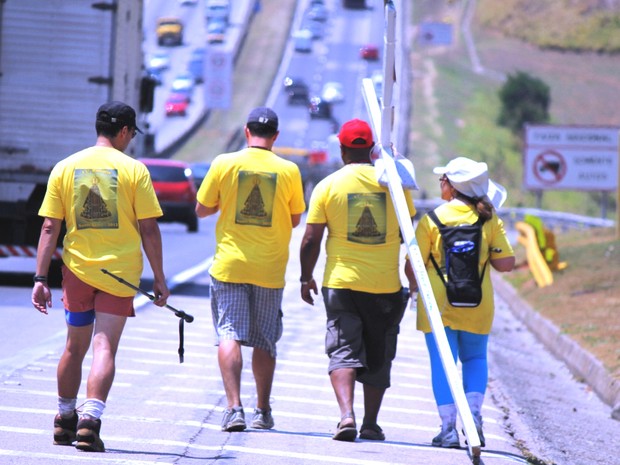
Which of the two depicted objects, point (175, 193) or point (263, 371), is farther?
point (175, 193)

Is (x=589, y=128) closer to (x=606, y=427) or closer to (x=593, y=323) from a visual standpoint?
(x=593, y=323)

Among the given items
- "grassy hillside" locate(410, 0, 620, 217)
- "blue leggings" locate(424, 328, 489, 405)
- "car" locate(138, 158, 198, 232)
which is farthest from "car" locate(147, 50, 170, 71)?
"blue leggings" locate(424, 328, 489, 405)

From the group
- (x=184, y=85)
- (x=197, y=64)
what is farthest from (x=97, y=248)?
(x=197, y=64)

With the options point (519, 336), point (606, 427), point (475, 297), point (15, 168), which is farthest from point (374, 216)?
point (15, 168)

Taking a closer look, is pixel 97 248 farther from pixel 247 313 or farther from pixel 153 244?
pixel 247 313

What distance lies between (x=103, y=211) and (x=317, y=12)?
89.4 metres

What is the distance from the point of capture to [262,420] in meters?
9.08

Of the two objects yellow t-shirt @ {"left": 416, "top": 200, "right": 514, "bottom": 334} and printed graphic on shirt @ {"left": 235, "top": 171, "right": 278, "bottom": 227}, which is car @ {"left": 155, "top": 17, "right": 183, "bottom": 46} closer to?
printed graphic on shirt @ {"left": 235, "top": 171, "right": 278, "bottom": 227}

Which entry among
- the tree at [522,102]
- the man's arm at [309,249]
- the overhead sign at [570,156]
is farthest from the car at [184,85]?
the man's arm at [309,249]

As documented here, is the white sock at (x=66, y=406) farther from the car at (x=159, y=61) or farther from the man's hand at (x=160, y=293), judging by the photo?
the car at (x=159, y=61)

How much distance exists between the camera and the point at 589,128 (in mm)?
27312

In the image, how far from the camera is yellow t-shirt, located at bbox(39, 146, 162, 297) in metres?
8.04

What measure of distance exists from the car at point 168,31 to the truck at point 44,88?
71.2 meters

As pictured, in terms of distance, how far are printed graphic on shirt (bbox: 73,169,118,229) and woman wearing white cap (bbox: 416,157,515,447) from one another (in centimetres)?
→ 192
